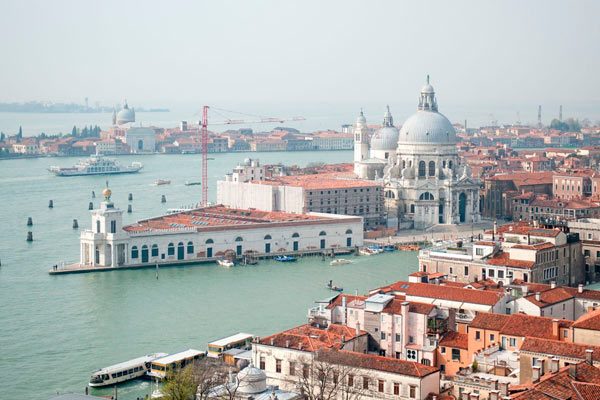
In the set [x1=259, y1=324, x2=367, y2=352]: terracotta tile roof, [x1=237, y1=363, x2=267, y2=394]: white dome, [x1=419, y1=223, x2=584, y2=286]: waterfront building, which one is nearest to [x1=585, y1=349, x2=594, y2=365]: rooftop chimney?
[x1=259, y1=324, x2=367, y2=352]: terracotta tile roof

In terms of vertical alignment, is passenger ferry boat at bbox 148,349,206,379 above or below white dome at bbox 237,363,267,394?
below

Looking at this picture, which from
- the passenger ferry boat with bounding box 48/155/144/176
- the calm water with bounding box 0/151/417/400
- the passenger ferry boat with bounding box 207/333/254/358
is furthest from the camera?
the passenger ferry boat with bounding box 48/155/144/176

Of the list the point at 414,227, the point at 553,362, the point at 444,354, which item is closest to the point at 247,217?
the point at 414,227

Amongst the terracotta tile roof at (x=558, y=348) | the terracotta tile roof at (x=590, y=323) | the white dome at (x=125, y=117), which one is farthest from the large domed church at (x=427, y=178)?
the white dome at (x=125, y=117)

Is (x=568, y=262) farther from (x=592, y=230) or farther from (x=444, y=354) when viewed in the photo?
(x=444, y=354)

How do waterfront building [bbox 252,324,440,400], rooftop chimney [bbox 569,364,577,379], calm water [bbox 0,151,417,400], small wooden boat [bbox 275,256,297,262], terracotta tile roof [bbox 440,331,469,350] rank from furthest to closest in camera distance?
small wooden boat [bbox 275,256,297,262], calm water [bbox 0,151,417,400], terracotta tile roof [bbox 440,331,469,350], waterfront building [bbox 252,324,440,400], rooftop chimney [bbox 569,364,577,379]

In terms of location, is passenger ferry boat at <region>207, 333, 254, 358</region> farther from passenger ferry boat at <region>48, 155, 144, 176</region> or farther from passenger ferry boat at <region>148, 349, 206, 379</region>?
passenger ferry boat at <region>48, 155, 144, 176</region>

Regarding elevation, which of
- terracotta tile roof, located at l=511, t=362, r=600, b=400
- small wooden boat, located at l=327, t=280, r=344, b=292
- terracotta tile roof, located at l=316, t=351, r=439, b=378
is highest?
terracotta tile roof, located at l=511, t=362, r=600, b=400

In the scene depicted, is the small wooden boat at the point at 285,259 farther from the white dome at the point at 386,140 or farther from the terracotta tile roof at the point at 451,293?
the white dome at the point at 386,140
